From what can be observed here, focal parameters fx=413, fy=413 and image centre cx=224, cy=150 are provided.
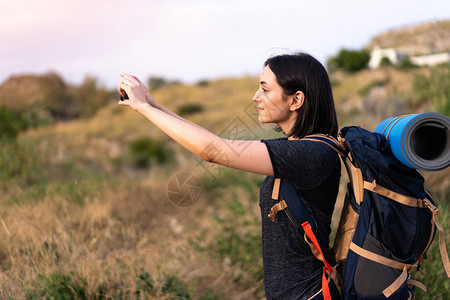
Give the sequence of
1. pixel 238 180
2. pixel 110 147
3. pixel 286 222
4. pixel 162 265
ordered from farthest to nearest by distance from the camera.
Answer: pixel 110 147 → pixel 238 180 → pixel 162 265 → pixel 286 222

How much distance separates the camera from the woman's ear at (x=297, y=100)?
64.8 inches

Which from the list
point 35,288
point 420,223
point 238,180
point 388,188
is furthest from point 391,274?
point 238,180

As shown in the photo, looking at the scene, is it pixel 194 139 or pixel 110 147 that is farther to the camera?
pixel 110 147

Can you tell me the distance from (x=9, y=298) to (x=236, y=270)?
6.16ft

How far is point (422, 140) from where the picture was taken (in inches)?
56.9

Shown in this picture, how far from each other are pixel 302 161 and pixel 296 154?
0.03 meters

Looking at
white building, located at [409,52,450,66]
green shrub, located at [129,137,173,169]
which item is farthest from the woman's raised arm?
green shrub, located at [129,137,173,169]

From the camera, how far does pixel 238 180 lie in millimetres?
6488

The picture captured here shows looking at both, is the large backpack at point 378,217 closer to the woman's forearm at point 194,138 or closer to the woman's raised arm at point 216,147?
the woman's raised arm at point 216,147

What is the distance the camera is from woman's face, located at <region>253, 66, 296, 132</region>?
1.67 metres

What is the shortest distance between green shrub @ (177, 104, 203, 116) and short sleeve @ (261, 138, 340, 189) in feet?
82.4

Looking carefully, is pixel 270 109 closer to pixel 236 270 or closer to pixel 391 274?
pixel 391 274

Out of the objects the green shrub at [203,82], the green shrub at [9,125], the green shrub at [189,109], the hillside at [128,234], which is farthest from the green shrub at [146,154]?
the green shrub at [203,82]

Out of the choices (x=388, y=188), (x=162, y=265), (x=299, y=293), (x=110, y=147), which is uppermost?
(x=388, y=188)
